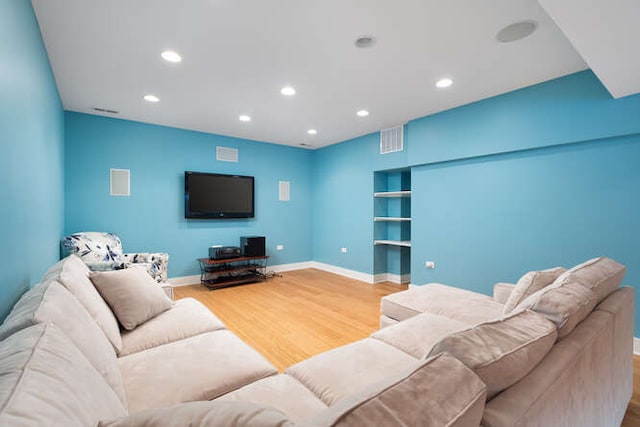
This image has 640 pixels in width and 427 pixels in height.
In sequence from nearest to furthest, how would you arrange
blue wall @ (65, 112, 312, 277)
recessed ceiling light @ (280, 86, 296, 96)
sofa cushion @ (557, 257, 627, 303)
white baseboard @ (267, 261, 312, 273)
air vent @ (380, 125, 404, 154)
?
1. sofa cushion @ (557, 257, 627, 303)
2. recessed ceiling light @ (280, 86, 296, 96)
3. blue wall @ (65, 112, 312, 277)
4. air vent @ (380, 125, 404, 154)
5. white baseboard @ (267, 261, 312, 273)

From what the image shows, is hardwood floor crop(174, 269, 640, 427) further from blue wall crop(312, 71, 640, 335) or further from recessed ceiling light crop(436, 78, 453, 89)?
recessed ceiling light crop(436, 78, 453, 89)

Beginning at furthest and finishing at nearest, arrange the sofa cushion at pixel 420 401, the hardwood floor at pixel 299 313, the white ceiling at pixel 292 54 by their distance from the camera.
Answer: the hardwood floor at pixel 299 313, the white ceiling at pixel 292 54, the sofa cushion at pixel 420 401

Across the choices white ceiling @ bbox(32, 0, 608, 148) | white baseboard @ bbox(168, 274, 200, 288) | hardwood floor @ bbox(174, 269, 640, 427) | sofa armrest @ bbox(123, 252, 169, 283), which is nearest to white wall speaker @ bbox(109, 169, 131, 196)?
white ceiling @ bbox(32, 0, 608, 148)

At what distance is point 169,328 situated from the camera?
6.08 ft

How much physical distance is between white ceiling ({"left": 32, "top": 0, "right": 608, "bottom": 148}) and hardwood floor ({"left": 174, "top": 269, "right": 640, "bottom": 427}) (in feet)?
8.64

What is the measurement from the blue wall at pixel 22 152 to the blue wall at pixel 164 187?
5.65 ft

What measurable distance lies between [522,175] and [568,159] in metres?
0.42

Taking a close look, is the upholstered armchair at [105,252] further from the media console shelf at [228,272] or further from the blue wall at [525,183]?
the blue wall at [525,183]

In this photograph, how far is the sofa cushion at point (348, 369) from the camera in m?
1.22

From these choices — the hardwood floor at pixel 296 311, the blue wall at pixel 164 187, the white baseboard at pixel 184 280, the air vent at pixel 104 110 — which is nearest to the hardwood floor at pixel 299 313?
the hardwood floor at pixel 296 311

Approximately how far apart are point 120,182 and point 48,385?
4477 mm

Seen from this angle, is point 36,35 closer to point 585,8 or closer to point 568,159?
point 585,8

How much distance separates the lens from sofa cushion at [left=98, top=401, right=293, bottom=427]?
1.76ft

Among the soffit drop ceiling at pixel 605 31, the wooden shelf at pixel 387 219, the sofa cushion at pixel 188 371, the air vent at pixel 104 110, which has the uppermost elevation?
the air vent at pixel 104 110
